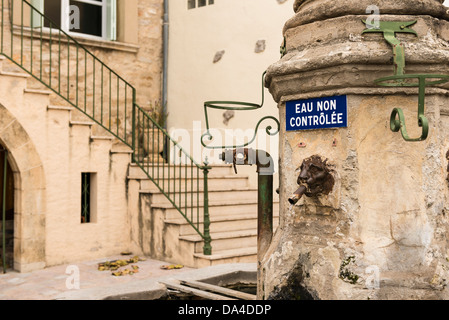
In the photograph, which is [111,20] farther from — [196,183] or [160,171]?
[196,183]

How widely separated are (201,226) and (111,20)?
164 inches

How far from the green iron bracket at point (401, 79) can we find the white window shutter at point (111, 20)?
7.20m

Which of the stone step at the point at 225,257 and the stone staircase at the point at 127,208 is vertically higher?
the stone staircase at the point at 127,208

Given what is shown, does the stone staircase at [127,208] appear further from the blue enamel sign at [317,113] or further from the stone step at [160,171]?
the blue enamel sign at [317,113]

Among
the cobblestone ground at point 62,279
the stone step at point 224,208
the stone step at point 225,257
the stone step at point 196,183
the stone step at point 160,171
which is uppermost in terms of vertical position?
the stone step at point 160,171

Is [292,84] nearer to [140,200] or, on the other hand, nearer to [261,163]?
[261,163]

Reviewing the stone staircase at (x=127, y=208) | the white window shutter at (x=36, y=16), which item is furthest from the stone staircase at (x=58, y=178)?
the white window shutter at (x=36, y=16)

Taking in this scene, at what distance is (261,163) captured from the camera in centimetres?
286

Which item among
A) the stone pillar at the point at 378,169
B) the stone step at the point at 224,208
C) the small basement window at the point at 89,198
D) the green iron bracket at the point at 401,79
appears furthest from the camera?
the small basement window at the point at 89,198

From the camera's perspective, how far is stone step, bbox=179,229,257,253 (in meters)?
6.48

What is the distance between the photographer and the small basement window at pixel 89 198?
7.16 meters

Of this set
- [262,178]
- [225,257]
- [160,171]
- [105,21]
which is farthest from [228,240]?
[105,21]

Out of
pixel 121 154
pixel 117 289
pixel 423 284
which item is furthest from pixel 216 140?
pixel 423 284

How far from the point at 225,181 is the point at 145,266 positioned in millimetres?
2019
